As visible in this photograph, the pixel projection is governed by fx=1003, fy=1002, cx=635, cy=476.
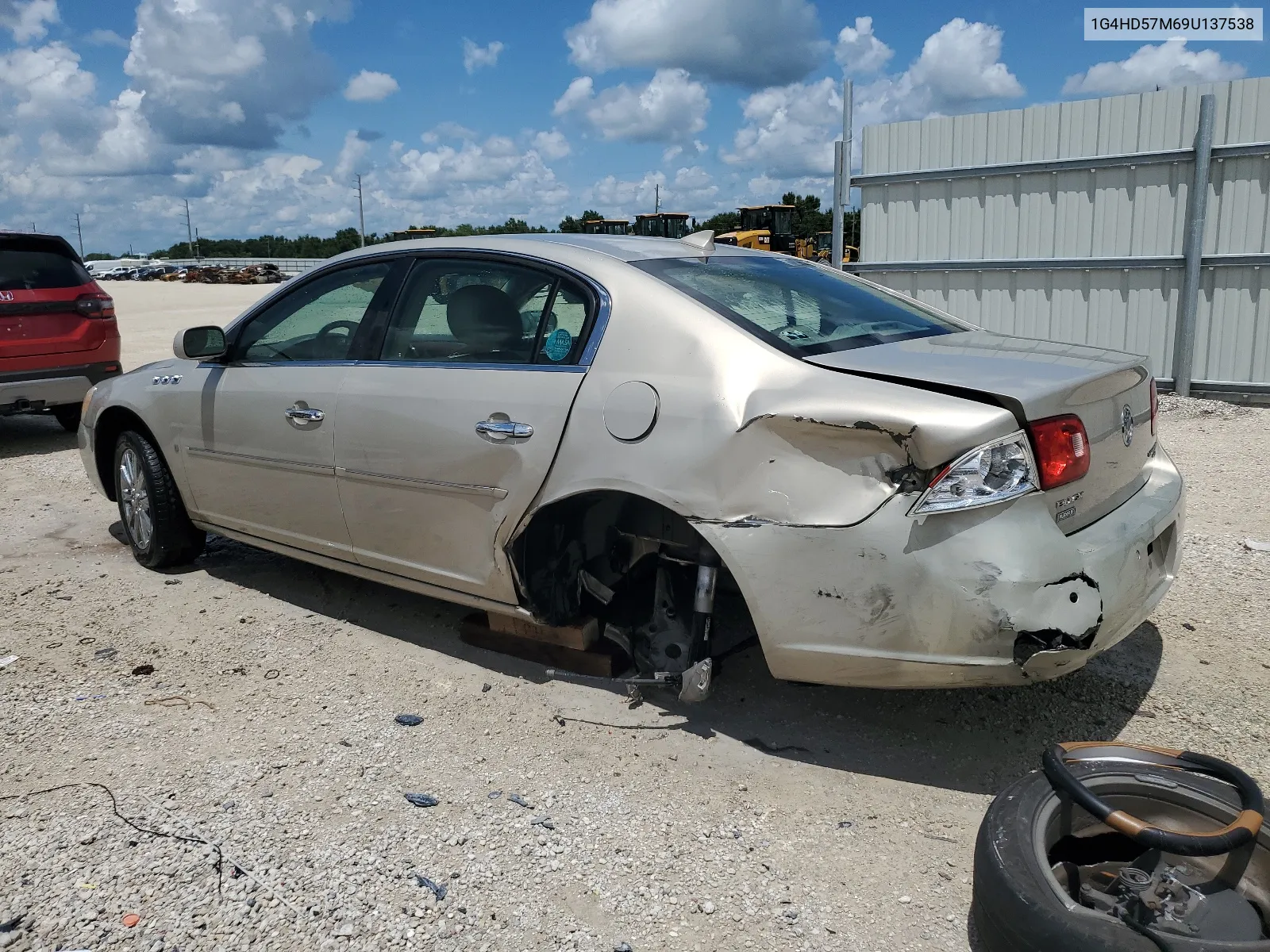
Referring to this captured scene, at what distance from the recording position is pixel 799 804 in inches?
115

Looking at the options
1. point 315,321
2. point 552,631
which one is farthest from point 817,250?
point 552,631

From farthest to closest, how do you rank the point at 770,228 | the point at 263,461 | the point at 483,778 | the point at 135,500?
the point at 770,228
the point at 135,500
the point at 263,461
the point at 483,778

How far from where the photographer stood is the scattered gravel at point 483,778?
8.11 ft

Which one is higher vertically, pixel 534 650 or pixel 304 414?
pixel 304 414

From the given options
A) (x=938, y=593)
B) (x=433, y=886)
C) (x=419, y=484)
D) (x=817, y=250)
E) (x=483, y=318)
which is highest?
(x=817, y=250)

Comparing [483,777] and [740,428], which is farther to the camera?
[483,777]

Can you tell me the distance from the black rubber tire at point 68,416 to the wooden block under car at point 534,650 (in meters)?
6.89

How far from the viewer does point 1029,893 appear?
2090 mm

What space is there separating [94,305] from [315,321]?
5.47 m

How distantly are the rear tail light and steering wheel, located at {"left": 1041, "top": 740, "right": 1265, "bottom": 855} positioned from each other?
27.8 feet

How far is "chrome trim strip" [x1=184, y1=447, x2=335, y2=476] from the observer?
407 cm

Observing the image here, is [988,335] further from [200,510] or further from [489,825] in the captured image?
[200,510]

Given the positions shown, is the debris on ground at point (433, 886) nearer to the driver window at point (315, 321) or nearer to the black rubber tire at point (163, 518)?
the driver window at point (315, 321)

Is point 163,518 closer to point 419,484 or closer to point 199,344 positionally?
point 199,344
